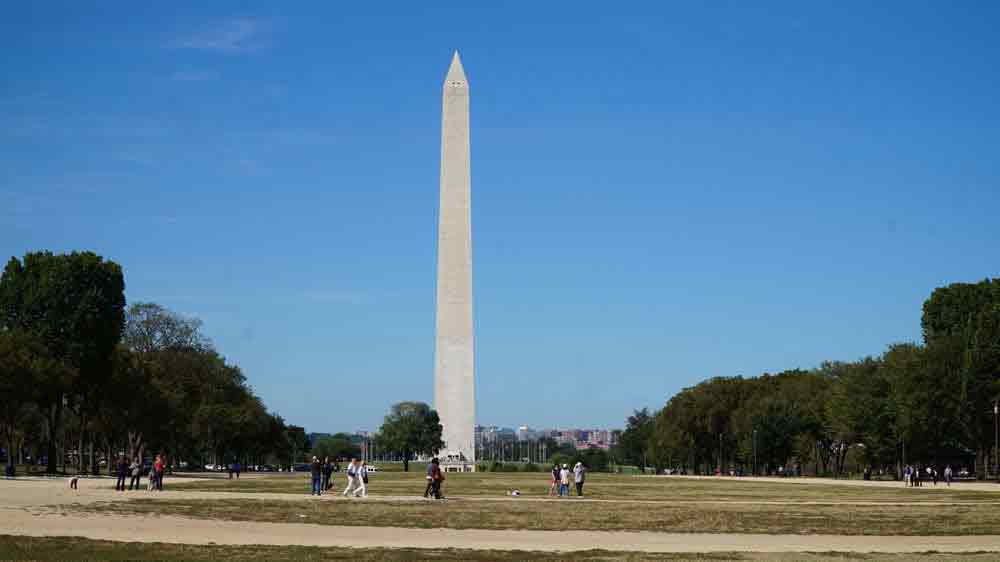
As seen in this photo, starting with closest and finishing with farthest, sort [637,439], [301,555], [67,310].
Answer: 1. [301,555]
2. [67,310]
3. [637,439]

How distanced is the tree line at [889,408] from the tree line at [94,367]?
138 feet

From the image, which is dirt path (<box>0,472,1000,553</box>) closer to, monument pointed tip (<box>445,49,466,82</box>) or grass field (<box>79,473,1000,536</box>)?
grass field (<box>79,473,1000,536</box>)

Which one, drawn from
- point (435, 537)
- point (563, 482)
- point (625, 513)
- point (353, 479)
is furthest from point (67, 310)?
point (435, 537)

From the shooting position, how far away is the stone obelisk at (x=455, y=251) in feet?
313

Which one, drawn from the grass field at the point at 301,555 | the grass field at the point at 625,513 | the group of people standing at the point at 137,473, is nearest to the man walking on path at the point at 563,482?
the grass field at the point at 625,513

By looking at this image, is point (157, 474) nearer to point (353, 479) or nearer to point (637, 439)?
point (353, 479)

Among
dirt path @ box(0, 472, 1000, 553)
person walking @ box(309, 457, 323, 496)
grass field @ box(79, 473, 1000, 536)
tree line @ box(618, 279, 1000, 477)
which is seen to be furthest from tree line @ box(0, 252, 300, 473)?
tree line @ box(618, 279, 1000, 477)

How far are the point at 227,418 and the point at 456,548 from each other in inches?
3062

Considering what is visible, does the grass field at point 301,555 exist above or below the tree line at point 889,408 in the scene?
below

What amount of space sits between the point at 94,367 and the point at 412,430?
35688 millimetres

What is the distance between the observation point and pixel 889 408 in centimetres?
8462

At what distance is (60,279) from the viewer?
233ft

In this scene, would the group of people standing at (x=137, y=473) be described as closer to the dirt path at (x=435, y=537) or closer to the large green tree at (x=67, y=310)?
the dirt path at (x=435, y=537)

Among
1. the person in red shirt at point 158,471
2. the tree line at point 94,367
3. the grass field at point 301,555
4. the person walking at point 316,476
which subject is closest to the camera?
the grass field at point 301,555
